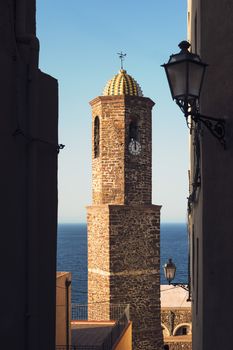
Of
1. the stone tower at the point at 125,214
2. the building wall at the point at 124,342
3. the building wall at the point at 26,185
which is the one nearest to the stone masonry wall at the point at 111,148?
the stone tower at the point at 125,214

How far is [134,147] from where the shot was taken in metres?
22.9

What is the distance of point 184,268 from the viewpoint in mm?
101188

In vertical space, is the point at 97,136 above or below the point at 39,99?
above

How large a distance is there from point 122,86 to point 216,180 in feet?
57.9

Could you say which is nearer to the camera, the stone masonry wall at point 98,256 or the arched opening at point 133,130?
the stone masonry wall at point 98,256

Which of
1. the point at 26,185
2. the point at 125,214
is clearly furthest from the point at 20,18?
the point at 125,214

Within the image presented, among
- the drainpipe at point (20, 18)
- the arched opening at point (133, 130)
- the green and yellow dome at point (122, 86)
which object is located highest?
the green and yellow dome at point (122, 86)

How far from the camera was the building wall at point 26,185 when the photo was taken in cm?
491

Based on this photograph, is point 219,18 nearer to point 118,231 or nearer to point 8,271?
point 8,271

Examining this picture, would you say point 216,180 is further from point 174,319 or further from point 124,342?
point 174,319

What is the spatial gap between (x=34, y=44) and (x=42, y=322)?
277cm

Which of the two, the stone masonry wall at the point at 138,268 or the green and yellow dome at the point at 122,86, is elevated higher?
the green and yellow dome at the point at 122,86

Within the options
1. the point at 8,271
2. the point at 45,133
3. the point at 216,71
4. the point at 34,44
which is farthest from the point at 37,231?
the point at 216,71

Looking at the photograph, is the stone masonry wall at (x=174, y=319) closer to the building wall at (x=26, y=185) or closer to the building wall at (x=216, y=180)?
the building wall at (x=216, y=180)
